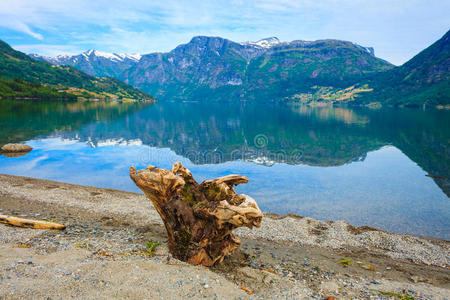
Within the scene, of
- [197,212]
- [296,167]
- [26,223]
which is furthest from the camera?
[296,167]

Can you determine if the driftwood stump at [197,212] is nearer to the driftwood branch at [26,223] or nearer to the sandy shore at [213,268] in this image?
the sandy shore at [213,268]

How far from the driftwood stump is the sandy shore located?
26.1 inches

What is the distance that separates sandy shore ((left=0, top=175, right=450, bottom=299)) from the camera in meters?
8.80

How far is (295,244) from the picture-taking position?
648 inches

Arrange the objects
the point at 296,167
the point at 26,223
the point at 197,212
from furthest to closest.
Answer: the point at 296,167
the point at 26,223
the point at 197,212

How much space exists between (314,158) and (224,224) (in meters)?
40.9

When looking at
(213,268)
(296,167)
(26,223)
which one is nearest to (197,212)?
(213,268)

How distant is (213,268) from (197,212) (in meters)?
2.46

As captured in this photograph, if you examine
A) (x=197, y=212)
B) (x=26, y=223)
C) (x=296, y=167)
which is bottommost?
(x=296, y=167)

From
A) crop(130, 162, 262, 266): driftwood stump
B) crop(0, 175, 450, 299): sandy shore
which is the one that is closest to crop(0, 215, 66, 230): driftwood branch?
crop(0, 175, 450, 299): sandy shore

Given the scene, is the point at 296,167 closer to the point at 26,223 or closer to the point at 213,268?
the point at 213,268

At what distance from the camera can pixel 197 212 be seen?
1122 centimetres

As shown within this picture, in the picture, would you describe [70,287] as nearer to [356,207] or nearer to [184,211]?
[184,211]

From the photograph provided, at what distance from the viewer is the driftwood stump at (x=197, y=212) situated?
35.3 feet
